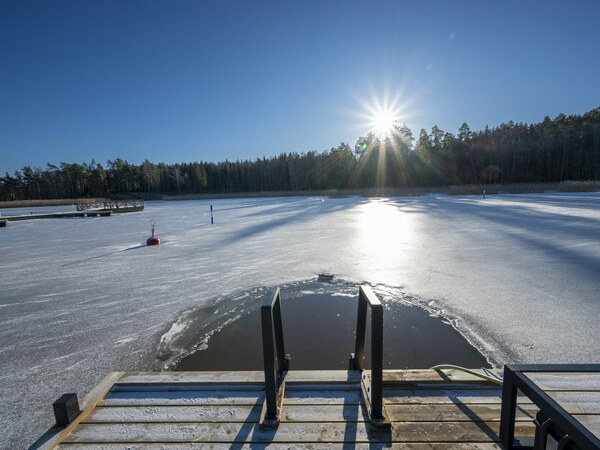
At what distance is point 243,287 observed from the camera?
484cm

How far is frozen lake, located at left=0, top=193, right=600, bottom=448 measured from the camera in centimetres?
277

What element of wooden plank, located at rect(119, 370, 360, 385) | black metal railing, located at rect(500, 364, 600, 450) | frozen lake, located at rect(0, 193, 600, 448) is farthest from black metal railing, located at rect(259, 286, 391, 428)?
frozen lake, located at rect(0, 193, 600, 448)

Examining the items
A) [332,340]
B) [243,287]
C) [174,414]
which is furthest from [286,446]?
[243,287]

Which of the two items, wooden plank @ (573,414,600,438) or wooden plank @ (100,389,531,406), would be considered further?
wooden plank @ (100,389,531,406)

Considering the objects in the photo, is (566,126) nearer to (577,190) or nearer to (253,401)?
(577,190)

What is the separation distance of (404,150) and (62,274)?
51018mm

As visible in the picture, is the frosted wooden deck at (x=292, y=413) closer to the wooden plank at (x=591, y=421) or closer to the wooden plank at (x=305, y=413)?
the wooden plank at (x=305, y=413)

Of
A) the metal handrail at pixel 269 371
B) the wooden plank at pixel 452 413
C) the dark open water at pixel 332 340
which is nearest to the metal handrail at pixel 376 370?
the wooden plank at pixel 452 413

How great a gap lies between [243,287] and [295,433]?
3.29m

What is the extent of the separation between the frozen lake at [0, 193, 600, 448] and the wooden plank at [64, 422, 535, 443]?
76 cm

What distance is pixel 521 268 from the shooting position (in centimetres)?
521

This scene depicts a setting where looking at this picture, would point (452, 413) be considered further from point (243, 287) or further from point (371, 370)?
point (243, 287)

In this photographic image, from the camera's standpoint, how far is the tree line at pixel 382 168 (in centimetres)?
4228

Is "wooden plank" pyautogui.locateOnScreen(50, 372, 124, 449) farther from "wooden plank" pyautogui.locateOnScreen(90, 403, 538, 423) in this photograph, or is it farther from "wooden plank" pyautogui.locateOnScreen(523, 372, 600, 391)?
"wooden plank" pyautogui.locateOnScreen(523, 372, 600, 391)
